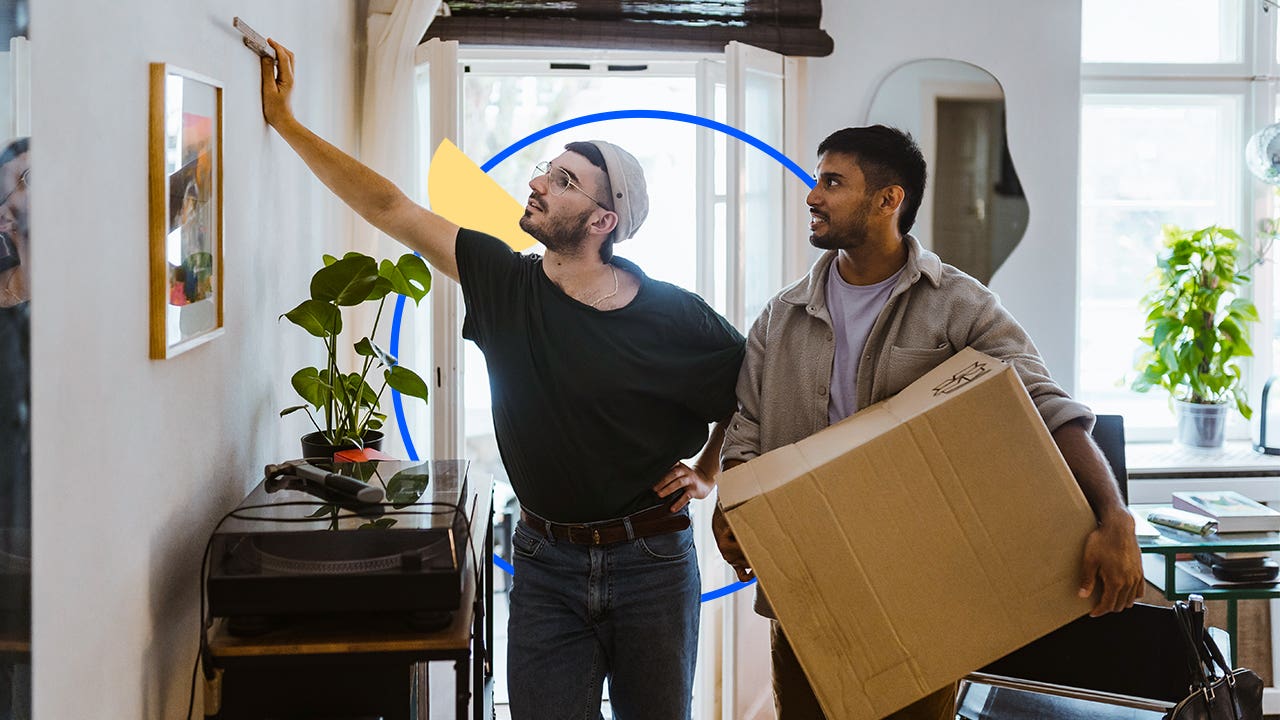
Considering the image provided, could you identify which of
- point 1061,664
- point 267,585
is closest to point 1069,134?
point 1061,664

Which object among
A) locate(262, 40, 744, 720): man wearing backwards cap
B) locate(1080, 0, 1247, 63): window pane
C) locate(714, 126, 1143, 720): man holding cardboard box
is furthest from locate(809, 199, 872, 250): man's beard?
locate(1080, 0, 1247, 63): window pane

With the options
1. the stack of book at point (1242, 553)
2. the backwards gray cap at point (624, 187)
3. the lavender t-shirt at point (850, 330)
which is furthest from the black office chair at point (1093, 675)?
the backwards gray cap at point (624, 187)

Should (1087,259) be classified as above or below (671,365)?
above

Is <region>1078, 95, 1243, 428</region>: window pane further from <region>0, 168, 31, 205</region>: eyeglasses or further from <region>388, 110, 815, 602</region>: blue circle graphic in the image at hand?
<region>0, 168, 31, 205</region>: eyeglasses

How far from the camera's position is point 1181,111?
398 cm

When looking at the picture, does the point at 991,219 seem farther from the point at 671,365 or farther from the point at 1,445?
the point at 1,445

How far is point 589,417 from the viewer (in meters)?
1.94

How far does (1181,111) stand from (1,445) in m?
3.97

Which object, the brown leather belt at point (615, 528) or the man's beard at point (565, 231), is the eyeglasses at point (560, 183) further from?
the brown leather belt at point (615, 528)

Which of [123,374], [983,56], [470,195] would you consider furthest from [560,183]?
[983,56]

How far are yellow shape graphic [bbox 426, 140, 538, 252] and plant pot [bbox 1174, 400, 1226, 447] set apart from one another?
2.31 m

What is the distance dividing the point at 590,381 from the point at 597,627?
1.39 feet

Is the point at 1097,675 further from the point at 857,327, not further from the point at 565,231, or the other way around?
the point at 565,231

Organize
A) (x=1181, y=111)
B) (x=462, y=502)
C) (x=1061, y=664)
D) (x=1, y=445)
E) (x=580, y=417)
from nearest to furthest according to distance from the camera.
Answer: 1. (x=1, y=445)
2. (x=462, y=502)
3. (x=580, y=417)
4. (x=1061, y=664)
5. (x=1181, y=111)
